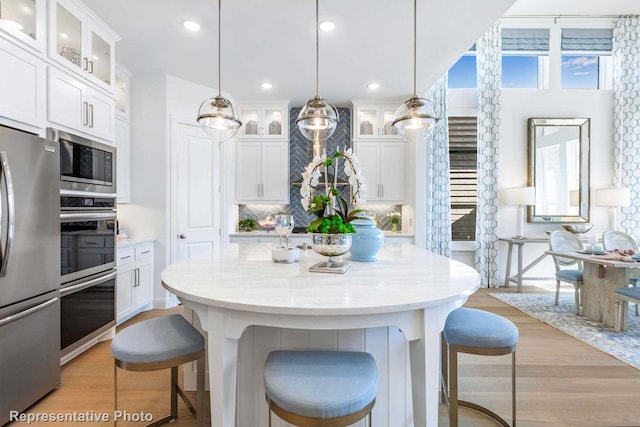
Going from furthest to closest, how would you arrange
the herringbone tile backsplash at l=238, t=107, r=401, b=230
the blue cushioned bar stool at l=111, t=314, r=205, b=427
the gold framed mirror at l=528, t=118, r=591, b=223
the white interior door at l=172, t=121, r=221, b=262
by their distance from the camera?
the gold framed mirror at l=528, t=118, r=591, b=223
the herringbone tile backsplash at l=238, t=107, r=401, b=230
the white interior door at l=172, t=121, r=221, b=262
the blue cushioned bar stool at l=111, t=314, r=205, b=427

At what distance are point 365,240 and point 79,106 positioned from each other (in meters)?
2.48

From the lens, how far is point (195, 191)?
409 centimetres

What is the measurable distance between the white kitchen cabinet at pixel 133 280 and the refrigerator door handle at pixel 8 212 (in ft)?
4.71

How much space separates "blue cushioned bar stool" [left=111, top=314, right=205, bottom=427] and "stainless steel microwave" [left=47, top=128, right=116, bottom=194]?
1.49m

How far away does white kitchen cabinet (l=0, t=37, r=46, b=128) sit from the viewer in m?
1.88

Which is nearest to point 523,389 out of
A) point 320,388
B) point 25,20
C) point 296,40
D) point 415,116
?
point 320,388

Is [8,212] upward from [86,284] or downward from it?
upward

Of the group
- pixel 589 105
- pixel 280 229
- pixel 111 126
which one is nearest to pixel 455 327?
pixel 280 229

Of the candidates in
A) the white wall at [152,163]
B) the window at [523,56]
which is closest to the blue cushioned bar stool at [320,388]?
the white wall at [152,163]

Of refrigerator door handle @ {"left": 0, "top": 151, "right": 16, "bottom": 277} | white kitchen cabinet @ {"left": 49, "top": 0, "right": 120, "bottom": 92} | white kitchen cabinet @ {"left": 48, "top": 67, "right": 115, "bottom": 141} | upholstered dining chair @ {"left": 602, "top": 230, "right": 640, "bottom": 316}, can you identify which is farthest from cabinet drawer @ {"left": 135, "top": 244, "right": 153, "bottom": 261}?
upholstered dining chair @ {"left": 602, "top": 230, "right": 640, "bottom": 316}

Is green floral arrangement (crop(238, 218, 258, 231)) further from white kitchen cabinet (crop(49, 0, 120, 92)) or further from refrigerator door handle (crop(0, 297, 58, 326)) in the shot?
refrigerator door handle (crop(0, 297, 58, 326))

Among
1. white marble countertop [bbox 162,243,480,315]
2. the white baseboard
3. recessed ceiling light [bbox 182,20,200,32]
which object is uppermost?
recessed ceiling light [bbox 182,20,200,32]

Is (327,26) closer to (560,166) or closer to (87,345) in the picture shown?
(87,345)

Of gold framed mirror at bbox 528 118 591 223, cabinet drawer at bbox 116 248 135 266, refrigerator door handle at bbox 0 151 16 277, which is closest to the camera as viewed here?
refrigerator door handle at bbox 0 151 16 277
